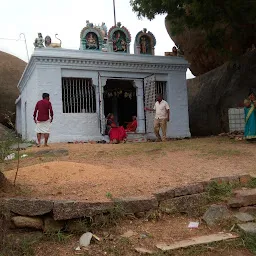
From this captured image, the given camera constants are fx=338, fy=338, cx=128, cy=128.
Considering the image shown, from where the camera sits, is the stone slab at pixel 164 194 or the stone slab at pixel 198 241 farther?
the stone slab at pixel 164 194

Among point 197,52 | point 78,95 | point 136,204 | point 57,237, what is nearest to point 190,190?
point 136,204

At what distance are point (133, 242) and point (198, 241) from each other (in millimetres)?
623

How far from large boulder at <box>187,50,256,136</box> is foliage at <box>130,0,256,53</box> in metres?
2.98

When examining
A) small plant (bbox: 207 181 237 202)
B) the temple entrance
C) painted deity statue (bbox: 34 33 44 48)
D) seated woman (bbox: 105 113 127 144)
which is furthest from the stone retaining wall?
the temple entrance

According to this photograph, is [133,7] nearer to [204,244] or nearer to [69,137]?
[69,137]

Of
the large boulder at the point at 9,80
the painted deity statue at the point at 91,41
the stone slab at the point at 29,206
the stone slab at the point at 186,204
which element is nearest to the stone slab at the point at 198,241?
the stone slab at the point at 186,204

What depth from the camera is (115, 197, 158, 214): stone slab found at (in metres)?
3.53

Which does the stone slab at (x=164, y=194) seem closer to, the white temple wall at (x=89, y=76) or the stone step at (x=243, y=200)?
the stone step at (x=243, y=200)

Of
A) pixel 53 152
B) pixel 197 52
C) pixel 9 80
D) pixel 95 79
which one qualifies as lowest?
pixel 53 152

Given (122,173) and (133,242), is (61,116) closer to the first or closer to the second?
(122,173)

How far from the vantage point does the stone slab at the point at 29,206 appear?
326cm

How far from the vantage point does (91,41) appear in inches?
489

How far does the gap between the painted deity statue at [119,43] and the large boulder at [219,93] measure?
188 inches

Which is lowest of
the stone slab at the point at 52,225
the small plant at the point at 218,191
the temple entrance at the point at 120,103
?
the stone slab at the point at 52,225
